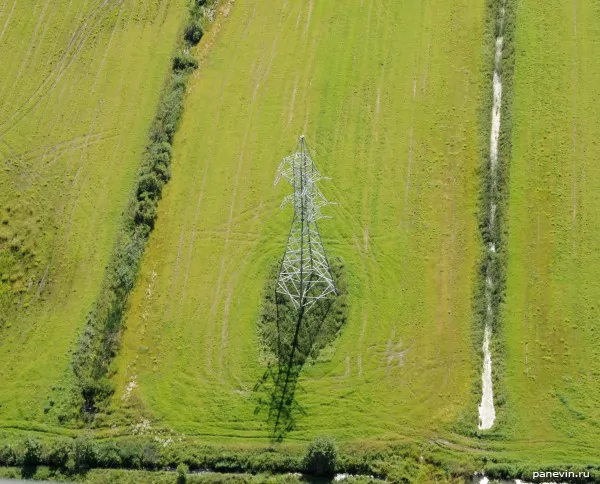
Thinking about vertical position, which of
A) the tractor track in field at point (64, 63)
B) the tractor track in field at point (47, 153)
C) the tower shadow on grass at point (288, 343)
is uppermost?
the tractor track in field at point (64, 63)

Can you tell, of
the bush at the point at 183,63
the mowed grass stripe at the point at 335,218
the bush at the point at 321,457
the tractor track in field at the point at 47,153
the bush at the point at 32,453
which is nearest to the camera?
the bush at the point at 321,457

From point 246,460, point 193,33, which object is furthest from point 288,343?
point 193,33

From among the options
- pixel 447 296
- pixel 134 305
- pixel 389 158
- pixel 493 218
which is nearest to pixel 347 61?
pixel 389 158

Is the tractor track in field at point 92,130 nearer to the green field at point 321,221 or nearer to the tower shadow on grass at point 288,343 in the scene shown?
the green field at point 321,221

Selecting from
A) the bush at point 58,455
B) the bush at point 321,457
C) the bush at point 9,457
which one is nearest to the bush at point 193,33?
the bush at point 58,455

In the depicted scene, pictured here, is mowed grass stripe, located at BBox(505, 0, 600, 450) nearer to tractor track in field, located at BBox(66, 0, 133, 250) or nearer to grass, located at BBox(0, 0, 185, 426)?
grass, located at BBox(0, 0, 185, 426)

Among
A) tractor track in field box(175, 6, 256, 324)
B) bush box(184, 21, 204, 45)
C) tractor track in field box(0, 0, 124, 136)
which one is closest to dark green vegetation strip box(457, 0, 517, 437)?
tractor track in field box(175, 6, 256, 324)

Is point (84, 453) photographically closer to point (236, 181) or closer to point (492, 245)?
point (236, 181)
